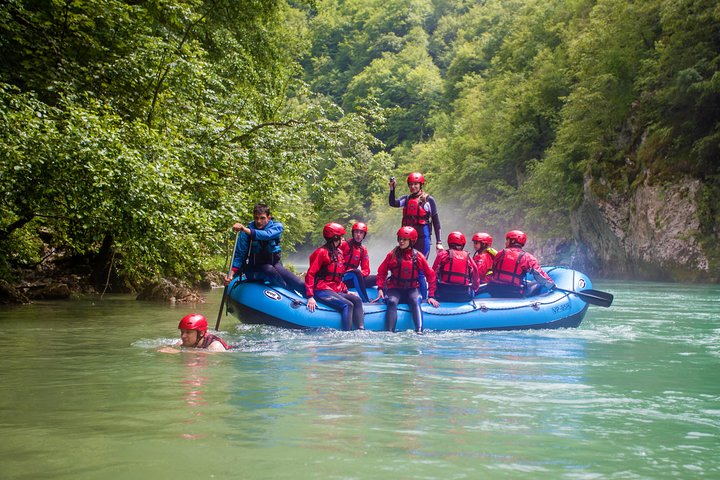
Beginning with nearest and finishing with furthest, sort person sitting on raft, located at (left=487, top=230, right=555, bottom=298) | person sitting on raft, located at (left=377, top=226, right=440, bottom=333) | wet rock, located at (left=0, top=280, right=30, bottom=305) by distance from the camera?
person sitting on raft, located at (left=377, top=226, right=440, bottom=333)
person sitting on raft, located at (left=487, top=230, right=555, bottom=298)
wet rock, located at (left=0, top=280, right=30, bottom=305)

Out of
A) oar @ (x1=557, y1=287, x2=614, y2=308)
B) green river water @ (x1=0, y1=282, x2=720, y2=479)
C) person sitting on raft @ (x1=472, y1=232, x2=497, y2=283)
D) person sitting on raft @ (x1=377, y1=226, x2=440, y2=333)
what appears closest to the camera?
green river water @ (x1=0, y1=282, x2=720, y2=479)

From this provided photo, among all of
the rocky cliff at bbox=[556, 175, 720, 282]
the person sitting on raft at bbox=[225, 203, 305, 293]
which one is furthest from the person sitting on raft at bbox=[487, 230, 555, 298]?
the rocky cliff at bbox=[556, 175, 720, 282]

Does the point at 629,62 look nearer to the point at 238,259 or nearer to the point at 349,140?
the point at 349,140

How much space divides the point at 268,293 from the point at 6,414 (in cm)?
504

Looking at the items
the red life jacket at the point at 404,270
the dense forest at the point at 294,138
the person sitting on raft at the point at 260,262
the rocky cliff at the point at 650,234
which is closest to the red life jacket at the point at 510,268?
the red life jacket at the point at 404,270

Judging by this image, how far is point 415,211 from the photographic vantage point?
10.8 m

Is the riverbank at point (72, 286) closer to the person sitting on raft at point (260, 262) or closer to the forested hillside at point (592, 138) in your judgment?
the person sitting on raft at point (260, 262)

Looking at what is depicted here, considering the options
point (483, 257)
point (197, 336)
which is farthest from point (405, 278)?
point (197, 336)

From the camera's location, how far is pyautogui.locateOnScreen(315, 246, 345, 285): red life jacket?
9.87 meters

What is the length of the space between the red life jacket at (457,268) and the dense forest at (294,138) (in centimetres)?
340

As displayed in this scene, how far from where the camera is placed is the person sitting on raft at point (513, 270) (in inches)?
426

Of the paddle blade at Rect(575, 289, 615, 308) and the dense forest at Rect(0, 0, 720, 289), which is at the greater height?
the dense forest at Rect(0, 0, 720, 289)

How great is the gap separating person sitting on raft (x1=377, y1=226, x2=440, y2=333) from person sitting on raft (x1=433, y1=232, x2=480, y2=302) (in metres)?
0.45

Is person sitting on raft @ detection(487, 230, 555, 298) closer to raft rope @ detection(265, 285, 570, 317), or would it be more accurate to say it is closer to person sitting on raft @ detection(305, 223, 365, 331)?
raft rope @ detection(265, 285, 570, 317)
